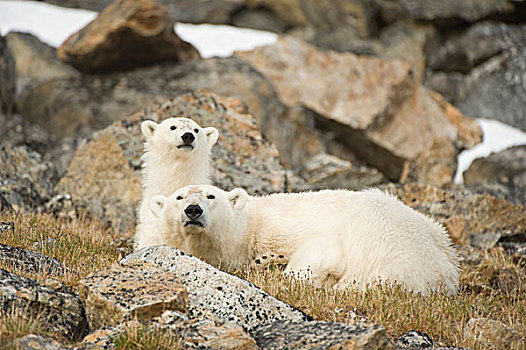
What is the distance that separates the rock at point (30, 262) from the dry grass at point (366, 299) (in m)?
0.16

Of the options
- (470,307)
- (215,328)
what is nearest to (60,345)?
(215,328)

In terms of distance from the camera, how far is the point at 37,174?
462 inches

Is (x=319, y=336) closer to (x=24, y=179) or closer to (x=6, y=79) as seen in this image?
(x=24, y=179)

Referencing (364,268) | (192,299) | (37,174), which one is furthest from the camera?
(37,174)

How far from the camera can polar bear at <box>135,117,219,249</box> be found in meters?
8.71

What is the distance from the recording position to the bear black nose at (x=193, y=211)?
685cm

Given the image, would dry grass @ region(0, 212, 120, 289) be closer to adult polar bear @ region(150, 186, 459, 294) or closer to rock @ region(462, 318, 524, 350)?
adult polar bear @ region(150, 186, 459, 294)

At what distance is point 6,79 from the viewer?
21.6 m

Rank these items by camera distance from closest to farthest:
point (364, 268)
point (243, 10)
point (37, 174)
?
point (364, 268) < point (37, 174) < point (243, 10)

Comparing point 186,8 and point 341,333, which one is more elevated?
point 186,8

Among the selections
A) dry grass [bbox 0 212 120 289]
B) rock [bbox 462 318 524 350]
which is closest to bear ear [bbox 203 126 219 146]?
dry grass [bbox 0 212 120 289]

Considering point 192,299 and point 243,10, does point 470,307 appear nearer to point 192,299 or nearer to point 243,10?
point 192,299

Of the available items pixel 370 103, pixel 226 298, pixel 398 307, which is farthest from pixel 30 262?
pixel 370 103

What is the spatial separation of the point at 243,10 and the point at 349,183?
54.8 feet
